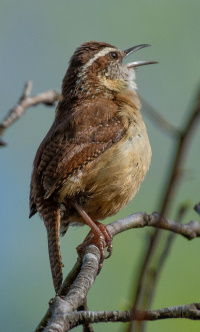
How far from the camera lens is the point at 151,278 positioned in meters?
1.16

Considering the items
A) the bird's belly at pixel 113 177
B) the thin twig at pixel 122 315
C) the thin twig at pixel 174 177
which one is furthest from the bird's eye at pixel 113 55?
the thin twig at pixel 174 177

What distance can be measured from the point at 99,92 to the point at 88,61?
0.47m

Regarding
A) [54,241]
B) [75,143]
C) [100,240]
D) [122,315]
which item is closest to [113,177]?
[75,143]

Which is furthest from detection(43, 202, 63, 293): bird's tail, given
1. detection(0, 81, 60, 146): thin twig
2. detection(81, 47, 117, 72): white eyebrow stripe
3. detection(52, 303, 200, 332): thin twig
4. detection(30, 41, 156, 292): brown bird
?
detection(0, 81, 60, 146): thin twig

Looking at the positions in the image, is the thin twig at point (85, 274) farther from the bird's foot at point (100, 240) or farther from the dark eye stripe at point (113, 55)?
the dark eye stripe at point (113, 55)

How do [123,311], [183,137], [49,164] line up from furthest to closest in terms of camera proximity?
[49,164], [123,311], [183,137]

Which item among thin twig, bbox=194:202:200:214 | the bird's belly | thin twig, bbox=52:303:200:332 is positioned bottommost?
thin twig, bbox=52:303:200:332

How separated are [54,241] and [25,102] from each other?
2.02 metres

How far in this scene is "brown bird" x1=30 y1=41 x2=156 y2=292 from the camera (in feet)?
10.4

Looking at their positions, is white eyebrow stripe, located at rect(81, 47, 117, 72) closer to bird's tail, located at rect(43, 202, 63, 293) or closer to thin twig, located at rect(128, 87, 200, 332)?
bird's tail, located at rect(43, 202, 63, 293)

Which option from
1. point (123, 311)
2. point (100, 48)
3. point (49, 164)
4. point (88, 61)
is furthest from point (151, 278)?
point (100, 48)

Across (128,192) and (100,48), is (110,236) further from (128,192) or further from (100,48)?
(100,48)

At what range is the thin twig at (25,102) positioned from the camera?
1.09 meters

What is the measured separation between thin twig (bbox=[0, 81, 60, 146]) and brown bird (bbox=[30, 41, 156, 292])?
178cm
